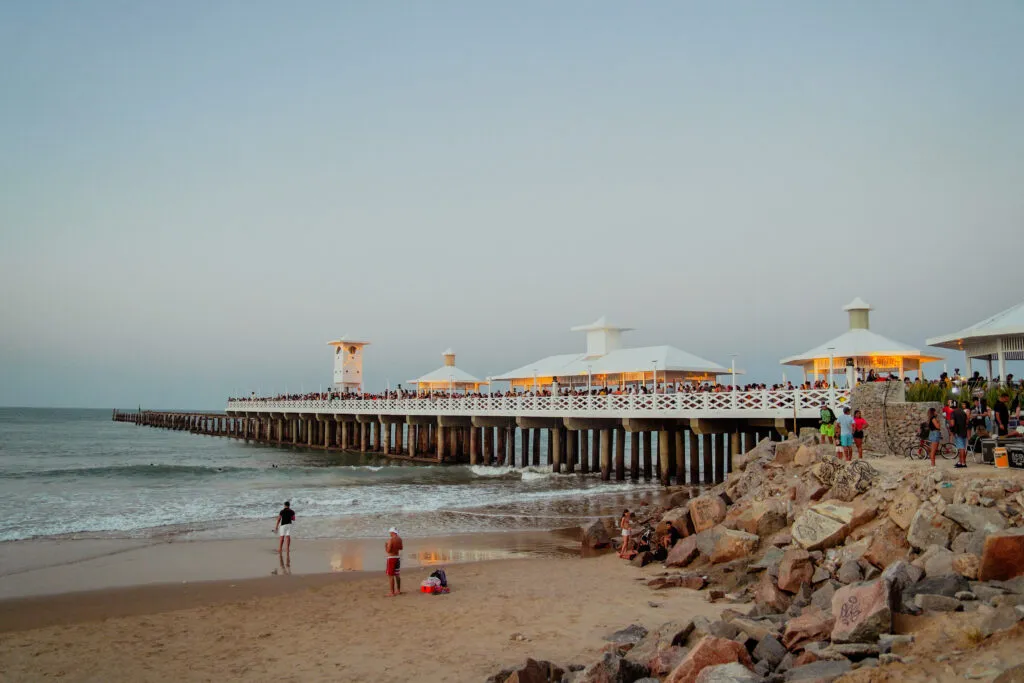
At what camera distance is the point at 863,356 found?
77.5ft

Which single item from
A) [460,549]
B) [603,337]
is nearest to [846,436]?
[460,549]

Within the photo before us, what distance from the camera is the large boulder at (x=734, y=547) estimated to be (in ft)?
37.5

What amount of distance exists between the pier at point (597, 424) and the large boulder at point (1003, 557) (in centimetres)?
1261

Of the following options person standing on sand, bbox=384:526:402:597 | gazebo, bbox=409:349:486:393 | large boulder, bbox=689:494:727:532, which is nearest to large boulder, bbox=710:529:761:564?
large boulder, bbox=689:494:727:532

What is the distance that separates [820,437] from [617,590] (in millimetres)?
7883

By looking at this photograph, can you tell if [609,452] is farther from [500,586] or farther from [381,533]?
[500,586]

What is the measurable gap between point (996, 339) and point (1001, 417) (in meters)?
4.97

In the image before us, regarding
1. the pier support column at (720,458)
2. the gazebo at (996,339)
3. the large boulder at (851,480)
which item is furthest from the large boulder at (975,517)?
the pier support column at (720,458)

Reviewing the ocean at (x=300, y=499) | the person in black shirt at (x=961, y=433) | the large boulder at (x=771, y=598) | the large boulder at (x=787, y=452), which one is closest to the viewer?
the large boulder at (x=771, y=598)

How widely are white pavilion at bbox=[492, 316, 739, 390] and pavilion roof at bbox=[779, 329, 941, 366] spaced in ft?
10.9

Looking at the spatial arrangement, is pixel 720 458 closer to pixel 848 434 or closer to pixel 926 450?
pixel 926 450

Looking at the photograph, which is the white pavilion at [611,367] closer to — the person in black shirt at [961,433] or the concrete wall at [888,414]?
the concrete wall at [888,414]

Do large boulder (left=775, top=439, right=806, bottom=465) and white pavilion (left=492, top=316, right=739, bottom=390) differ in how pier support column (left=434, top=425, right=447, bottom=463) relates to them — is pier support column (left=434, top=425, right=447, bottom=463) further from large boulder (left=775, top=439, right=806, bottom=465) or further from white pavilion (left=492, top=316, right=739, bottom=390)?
large boulder (left=775, top=439, right=806, bottom=465)

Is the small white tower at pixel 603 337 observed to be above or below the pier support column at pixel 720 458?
above
